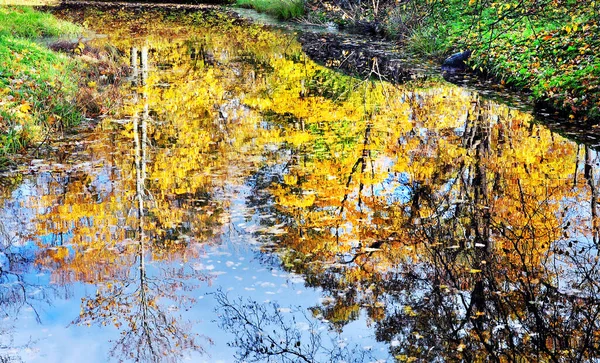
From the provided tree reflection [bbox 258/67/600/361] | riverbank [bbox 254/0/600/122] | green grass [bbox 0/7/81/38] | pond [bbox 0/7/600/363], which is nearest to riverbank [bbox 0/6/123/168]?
pond [bbox 0/7/600/363]

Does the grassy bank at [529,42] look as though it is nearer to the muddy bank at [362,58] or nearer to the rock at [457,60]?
the rock at [457,60]

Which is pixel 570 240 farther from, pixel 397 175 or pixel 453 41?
pixel 453 41

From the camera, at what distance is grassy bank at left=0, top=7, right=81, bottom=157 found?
11266mm

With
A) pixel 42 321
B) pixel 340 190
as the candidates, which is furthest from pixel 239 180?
pixel 42 321

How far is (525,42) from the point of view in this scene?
17.2 metres

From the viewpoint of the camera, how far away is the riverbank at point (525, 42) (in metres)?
12.9

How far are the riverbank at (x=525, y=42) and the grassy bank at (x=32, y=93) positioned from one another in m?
7.25

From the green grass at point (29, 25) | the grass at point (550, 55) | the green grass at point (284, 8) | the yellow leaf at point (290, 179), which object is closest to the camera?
→ the yellow leaf at point (290, 179)

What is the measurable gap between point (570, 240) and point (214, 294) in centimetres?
421

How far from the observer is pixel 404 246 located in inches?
303

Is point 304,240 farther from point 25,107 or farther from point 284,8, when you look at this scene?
point 284,8

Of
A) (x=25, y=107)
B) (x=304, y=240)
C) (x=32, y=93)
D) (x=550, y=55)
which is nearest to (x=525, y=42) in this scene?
(x=550, y=55)

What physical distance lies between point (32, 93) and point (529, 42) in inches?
477

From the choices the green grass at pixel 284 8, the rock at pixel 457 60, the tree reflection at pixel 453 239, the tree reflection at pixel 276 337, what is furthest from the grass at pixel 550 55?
the green grass at pixel 284 8
